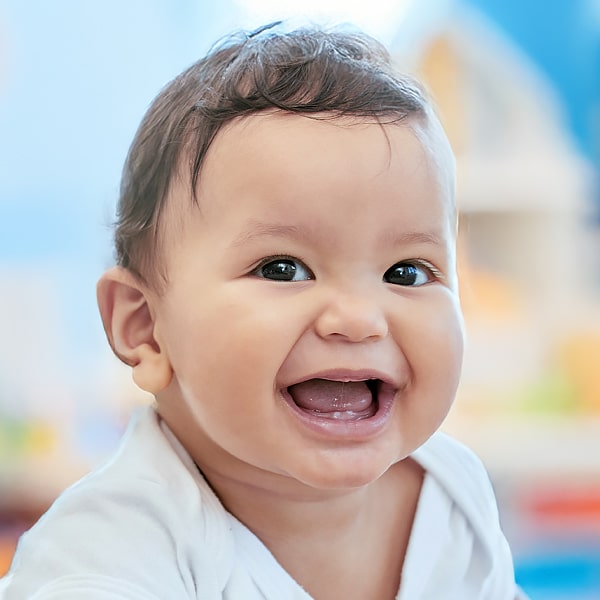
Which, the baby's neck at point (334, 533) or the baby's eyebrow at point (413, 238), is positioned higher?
the baby's eyebrow at point (413, 238)

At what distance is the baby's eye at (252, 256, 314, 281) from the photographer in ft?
2.11

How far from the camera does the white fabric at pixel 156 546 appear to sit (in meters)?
0.60

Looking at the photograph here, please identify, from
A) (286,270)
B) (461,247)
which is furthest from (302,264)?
(461,247)

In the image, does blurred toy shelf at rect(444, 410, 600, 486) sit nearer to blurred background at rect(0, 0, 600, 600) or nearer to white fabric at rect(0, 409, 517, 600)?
blurred background at rect(0, 0, 600, 600)

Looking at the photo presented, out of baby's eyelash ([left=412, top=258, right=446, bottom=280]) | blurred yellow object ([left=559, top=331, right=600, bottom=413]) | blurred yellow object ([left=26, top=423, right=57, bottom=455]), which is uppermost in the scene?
blurred yellow object ([left=559, top=331, right=600, bottom=413])

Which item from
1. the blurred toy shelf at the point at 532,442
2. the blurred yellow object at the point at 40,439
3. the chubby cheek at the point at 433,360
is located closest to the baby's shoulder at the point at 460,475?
the chubby cheek at the point at 433,360

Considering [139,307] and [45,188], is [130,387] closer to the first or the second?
[45,188]

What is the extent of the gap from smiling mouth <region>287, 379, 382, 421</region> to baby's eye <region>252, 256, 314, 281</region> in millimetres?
71

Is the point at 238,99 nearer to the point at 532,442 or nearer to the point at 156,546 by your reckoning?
the point at 156,546

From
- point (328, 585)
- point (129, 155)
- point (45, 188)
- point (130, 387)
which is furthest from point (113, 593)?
point (45, 188)

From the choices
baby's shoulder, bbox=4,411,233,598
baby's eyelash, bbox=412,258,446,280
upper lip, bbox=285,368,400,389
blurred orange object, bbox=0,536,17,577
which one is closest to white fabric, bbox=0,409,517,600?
baby's shoulder, bbox=4,411,233,598

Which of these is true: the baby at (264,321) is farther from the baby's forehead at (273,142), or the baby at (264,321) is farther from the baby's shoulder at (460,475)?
the baby's shoulder at (460,475)

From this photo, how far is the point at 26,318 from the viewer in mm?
1884

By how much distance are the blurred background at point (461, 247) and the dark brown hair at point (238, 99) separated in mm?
1123
